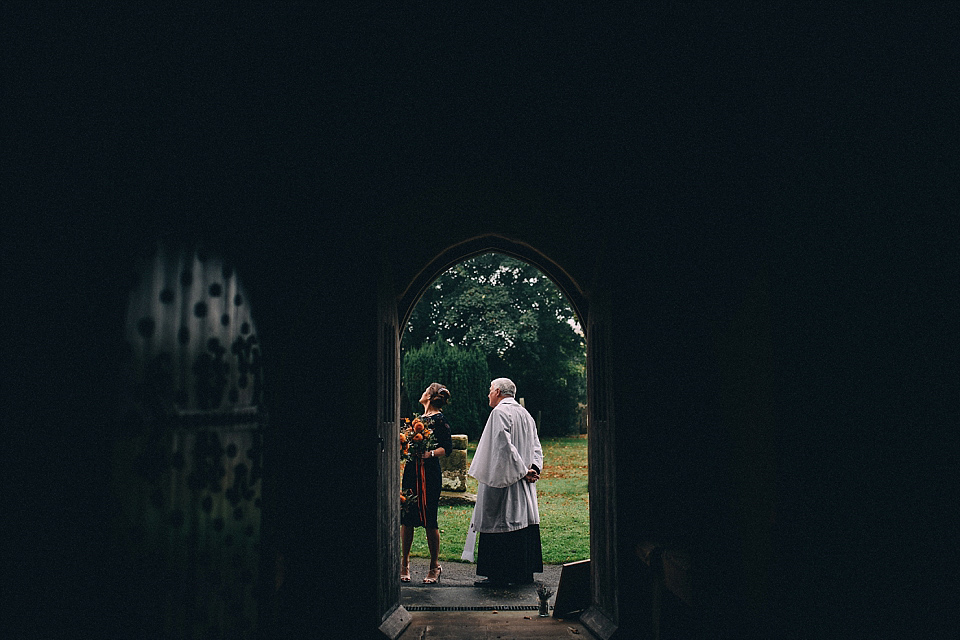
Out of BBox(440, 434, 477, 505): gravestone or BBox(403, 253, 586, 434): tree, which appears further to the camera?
BBox(403, 253, 586, 434): tree

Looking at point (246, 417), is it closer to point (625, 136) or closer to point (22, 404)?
point (22, 404)

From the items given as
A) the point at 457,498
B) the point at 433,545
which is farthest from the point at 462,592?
the point at 457,498

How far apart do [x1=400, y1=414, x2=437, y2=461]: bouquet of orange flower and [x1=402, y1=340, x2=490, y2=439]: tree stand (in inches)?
480

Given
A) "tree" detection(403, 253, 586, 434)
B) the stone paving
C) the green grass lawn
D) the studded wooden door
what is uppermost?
"tree" detection(403, 253, 586, 434)

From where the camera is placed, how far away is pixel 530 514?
5.32m

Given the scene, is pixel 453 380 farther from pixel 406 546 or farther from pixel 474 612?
pixel 474 612

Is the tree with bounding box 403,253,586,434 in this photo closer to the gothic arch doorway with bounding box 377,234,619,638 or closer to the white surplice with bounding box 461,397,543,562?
the white surplice with bounding box 461,397,543,562

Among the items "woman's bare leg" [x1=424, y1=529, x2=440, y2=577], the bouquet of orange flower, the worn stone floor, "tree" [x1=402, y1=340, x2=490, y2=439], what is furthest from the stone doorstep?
"tree" [x1=402, y1=340, x2=490, y2=439]

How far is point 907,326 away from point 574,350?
22.0m

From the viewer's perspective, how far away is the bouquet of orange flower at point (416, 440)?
16.8 ft

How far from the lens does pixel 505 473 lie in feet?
17.4

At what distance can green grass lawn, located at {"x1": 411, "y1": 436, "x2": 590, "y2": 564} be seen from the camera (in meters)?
6.64

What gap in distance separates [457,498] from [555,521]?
1563mm

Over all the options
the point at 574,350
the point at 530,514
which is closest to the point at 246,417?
the point at 530,514
